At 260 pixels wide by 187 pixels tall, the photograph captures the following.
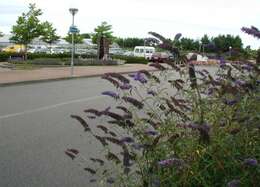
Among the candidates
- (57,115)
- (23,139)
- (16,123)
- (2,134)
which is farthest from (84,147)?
(57,115)

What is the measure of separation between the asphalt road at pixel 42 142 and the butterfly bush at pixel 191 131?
180 centimetres

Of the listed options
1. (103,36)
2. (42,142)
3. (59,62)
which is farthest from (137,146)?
(103,36)

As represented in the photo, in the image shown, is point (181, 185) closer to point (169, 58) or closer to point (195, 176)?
point (195, 176)

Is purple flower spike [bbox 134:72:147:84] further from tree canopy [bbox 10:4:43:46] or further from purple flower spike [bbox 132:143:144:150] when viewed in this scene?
tree canopy [bbox 10:4:43:46]

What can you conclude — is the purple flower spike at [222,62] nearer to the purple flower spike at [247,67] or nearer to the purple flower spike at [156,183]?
the purple flower spike at [247,67]

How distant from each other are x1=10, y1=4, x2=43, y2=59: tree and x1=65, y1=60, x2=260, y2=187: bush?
4501 cm

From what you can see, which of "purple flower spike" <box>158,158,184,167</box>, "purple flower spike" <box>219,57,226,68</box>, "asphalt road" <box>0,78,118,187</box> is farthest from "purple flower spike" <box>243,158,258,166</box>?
"asphalt road" <box>0,78,118,187</box>

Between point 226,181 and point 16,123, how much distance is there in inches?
336

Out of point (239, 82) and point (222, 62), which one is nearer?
point (239, 82)

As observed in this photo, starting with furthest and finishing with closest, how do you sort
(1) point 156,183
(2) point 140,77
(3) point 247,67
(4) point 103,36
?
1. (4) point 103,36
2. (3) point 247,67
3. (2) point 140,77
4. (1) point 156,183

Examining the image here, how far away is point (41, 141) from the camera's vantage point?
902 centimetres

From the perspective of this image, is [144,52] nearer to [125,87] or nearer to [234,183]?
[125,87]

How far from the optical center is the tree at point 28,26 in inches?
1877

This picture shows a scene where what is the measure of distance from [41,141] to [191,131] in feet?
19.6
